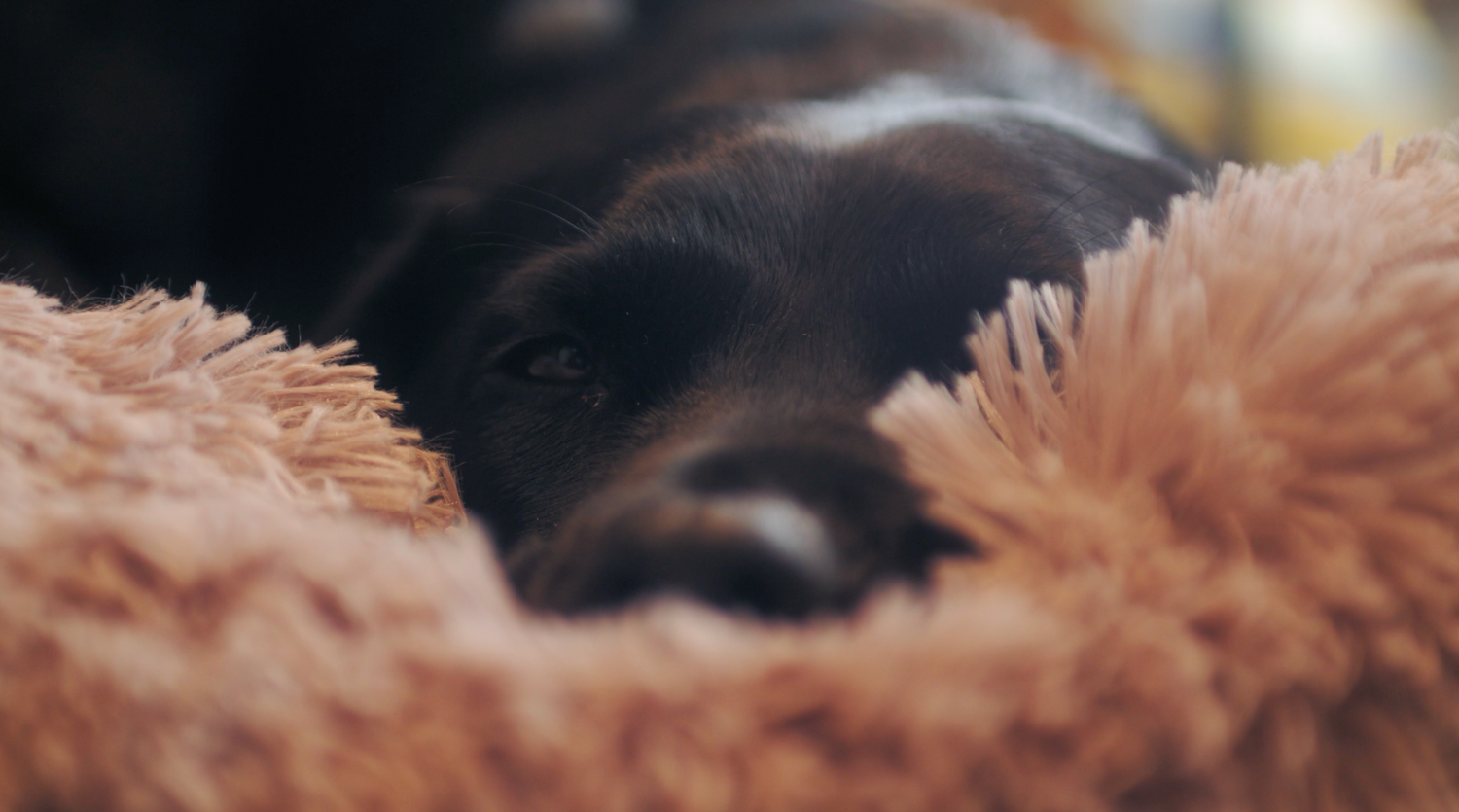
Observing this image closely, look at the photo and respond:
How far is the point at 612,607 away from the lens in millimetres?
534

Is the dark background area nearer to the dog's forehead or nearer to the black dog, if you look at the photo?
the black dog

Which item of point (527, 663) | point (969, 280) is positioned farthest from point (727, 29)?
point (527, 663)

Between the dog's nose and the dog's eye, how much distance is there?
1.42 feet

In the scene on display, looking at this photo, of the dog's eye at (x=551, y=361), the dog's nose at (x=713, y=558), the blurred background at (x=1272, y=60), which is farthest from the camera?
the blurred background at (x=1272, y=60)

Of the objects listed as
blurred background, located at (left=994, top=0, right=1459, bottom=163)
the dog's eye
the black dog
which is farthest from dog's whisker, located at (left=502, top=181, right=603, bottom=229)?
blurred background, located at (left=994, top=0, right=1459, bottom=163)

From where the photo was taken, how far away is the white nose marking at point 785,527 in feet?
1.68

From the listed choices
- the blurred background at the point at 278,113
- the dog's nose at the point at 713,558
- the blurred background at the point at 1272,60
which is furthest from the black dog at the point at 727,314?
the blurred background at the point at 1272,60

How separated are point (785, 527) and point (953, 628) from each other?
0.47ft

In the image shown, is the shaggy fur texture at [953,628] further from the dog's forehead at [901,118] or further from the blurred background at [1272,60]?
the blurred background at [1272,60]

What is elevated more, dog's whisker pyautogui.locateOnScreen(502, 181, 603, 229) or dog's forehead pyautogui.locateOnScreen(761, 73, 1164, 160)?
dog's forehead pyautogui.locateOnScreen(761, 73, 1164, 160)

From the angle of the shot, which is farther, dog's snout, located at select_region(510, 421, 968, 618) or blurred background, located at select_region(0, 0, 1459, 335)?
blurred background, located at select_region(0, 0, 1459, 335)

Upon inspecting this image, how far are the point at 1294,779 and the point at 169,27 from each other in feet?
6.17

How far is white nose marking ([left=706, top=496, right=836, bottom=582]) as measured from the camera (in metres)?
0.51

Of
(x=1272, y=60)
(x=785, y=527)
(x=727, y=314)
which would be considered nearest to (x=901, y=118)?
(x=727, y=314)
